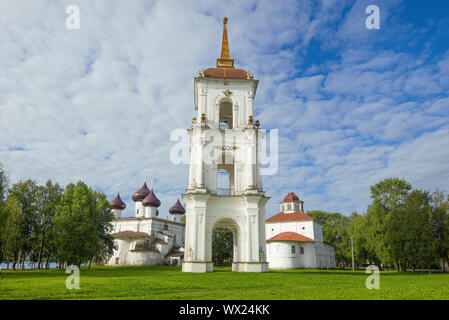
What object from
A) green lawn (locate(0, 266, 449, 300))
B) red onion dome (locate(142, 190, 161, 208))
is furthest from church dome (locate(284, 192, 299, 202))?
green lawn (locate(0, 266, 449, 300))

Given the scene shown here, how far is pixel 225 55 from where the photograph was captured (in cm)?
3459

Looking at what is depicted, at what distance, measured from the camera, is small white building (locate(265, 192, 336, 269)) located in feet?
169

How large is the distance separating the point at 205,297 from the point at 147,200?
58461 mm

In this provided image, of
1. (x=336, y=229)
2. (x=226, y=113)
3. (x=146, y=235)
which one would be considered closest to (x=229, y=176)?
(x=226, y=113)

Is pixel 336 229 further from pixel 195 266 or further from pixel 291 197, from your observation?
pixel 195 266

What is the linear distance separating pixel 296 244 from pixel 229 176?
2633 centimetres

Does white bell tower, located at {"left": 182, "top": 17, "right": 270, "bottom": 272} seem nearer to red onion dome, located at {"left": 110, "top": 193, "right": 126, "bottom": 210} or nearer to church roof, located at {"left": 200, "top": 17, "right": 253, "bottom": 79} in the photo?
church roof, located at {"left": 200, "top": 17, "right": 253, "bottom": 79}

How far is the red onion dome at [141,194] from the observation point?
7000cm

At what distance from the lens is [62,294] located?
10.1 metres

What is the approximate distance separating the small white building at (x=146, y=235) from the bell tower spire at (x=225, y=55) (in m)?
37.8

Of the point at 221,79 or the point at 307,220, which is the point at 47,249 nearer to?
the point at 221,79

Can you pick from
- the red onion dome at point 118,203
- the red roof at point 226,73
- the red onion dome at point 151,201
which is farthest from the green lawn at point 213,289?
the red onion dome at point 118,203
